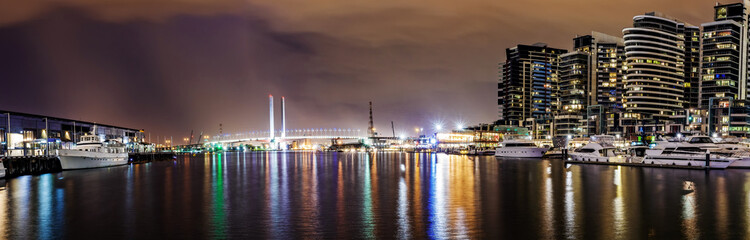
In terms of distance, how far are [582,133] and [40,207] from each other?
615ft

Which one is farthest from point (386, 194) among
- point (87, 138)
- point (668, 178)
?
point (87, 138)

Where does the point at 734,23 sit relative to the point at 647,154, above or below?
above

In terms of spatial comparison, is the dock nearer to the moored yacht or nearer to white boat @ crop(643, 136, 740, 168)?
white boat @ crop(643, 136, 740, 168)

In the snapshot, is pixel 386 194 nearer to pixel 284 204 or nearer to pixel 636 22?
pixel 284 204

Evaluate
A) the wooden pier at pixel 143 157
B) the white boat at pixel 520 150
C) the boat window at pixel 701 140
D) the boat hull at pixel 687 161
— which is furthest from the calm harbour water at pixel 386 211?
the white boat at pixel 520 150

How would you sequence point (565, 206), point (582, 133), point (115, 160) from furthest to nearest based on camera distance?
point (582, 133)
point (115, 160)
point (565, 206)

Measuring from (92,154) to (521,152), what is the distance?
238 ft

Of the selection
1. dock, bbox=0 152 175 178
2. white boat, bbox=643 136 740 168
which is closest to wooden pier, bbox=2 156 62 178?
dock, bbox=0 152 175 178

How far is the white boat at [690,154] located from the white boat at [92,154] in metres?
64.9

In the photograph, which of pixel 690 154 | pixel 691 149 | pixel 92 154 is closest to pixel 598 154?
pixel 691 149

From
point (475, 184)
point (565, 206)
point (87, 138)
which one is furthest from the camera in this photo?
point (87, 138)

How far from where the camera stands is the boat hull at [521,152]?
96613mm

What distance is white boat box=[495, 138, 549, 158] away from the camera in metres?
96.9

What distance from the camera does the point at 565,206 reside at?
2595 centimetres
